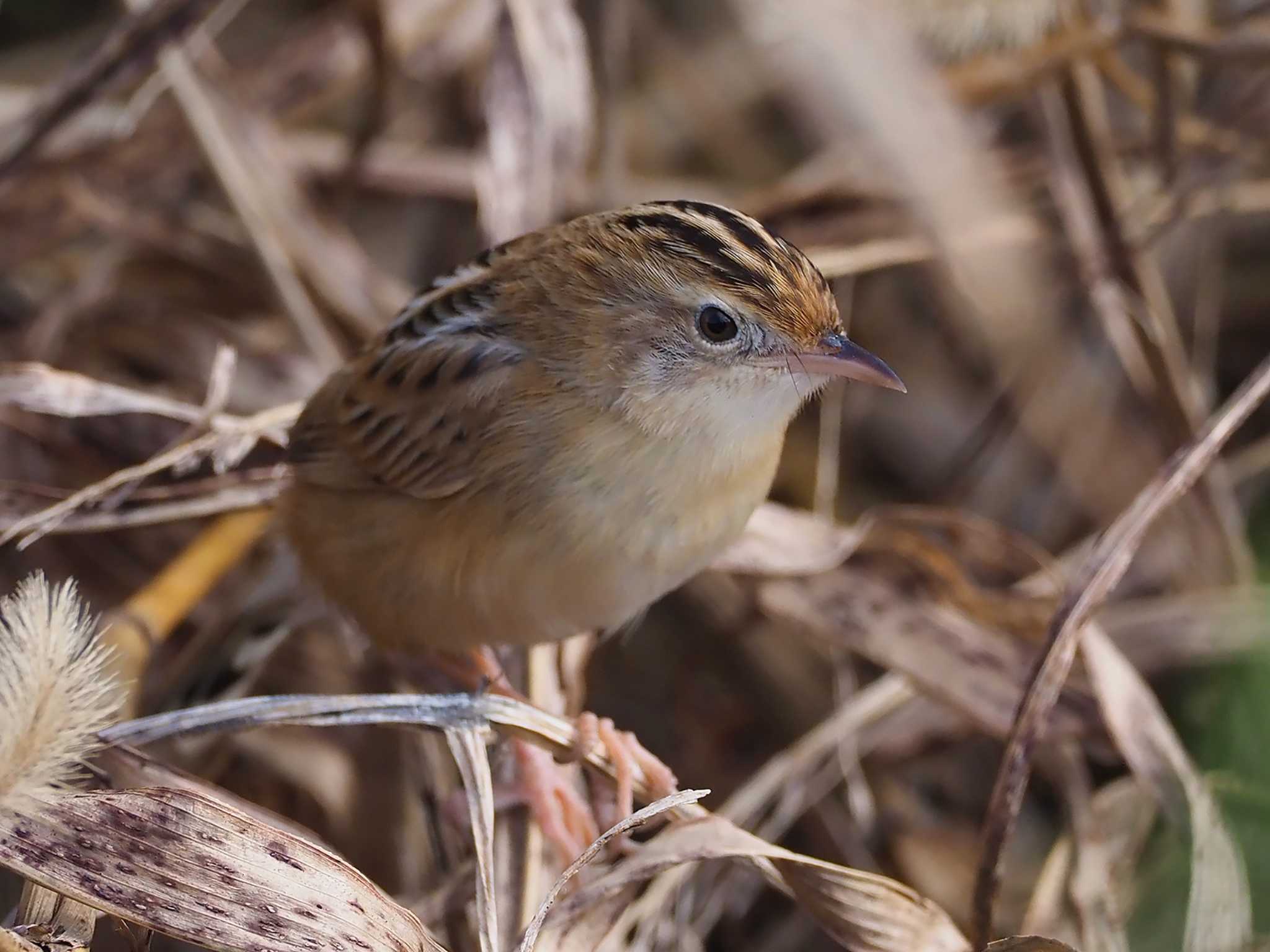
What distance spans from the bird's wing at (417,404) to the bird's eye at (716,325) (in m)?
0.38

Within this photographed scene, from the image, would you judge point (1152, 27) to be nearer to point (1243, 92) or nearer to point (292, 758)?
point (1243, 92)

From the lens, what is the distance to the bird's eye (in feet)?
7.22

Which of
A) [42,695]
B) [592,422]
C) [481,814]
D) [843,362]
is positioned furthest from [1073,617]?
[42,695]

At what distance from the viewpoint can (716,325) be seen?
2209 mm

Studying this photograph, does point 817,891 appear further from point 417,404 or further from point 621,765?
point 417,404

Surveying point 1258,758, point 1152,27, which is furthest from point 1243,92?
point 1258,758

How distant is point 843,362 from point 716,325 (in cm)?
Result: 23

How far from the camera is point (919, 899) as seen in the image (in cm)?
206

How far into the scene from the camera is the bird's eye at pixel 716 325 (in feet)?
7.22

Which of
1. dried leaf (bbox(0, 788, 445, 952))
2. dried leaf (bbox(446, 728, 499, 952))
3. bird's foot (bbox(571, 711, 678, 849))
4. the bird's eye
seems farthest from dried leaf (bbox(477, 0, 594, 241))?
dried leaf (bbox(0, 788, 445, 952))

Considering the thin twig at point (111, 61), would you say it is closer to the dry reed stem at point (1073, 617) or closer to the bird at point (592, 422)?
the bird at point (592, 422)

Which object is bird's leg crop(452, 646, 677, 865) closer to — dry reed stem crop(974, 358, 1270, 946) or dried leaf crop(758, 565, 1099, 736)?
dry reed stem crop(974, 358, 1270, 946)

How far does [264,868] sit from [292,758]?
1.44 meters

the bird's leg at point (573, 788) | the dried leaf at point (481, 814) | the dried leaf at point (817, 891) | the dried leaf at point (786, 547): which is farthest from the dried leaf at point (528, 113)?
the dried leaf at point (817, 891)
